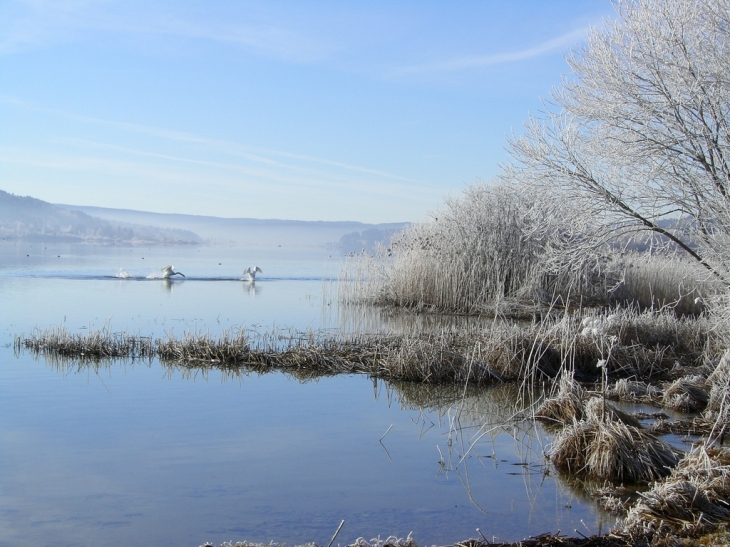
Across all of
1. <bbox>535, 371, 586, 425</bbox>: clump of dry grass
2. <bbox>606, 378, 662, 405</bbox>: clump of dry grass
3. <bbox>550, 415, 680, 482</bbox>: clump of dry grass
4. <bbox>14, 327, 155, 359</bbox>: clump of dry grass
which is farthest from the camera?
<bbox>14, 327, 155, 359</bbox>: clump of dry grass

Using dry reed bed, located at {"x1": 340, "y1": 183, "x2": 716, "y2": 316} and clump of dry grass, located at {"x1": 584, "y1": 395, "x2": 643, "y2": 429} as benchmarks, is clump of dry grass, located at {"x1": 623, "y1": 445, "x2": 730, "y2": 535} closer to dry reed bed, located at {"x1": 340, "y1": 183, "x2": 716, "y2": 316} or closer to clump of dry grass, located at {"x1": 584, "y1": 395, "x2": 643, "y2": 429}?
clump of dry grass, located at {"x1": 584, "y1": 395, "x2": 643, "y2": 429}

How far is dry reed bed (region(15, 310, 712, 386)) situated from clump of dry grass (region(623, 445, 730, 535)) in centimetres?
425

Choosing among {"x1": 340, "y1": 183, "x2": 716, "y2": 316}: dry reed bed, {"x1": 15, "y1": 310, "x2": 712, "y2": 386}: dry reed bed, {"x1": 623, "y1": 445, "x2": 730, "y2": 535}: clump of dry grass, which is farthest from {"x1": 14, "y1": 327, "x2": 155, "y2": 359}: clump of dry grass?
{"x1": 340, "y1": 183, "x2": 716, "y2": 316}: dry reed bed

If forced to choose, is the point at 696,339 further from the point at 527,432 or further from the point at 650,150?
the point at 527,432

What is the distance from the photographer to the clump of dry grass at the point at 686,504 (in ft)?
16.8

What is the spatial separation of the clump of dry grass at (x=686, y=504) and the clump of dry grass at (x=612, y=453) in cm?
49

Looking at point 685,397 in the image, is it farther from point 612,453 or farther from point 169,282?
point 169,282

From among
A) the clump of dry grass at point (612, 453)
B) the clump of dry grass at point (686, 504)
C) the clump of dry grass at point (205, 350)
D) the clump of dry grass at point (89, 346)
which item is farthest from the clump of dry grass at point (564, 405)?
the clump of dry grass at point (89, 346)

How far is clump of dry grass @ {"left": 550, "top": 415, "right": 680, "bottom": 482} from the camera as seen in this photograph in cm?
650

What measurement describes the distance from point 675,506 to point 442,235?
15772mm

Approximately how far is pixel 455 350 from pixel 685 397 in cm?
338

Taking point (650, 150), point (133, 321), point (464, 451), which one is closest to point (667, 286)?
point (650, 150)

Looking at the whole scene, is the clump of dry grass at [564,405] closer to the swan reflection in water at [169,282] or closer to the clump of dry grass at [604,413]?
the clump of dry grass at [604,413]

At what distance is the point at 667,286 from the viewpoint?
69.8 ft
